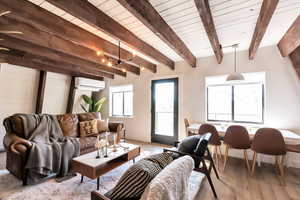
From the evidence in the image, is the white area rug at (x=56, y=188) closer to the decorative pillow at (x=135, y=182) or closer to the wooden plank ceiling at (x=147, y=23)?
the decorative pillow at (x=135, y=182)

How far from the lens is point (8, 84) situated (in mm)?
3691

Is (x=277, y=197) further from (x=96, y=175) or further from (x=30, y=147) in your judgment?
(x=30, y=147)

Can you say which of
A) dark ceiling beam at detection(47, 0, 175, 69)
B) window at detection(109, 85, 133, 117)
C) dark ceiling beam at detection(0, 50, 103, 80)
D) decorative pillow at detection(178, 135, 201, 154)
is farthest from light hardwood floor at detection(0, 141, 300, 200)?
window at detection(109, 85, 133, 117)

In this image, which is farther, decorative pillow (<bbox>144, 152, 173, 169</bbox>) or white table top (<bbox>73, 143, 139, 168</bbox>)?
white table top (<bbox>73, 143, 139, 168</bbox>)

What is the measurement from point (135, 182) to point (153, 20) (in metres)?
1.97

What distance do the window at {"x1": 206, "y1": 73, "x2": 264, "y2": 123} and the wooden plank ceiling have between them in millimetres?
1079

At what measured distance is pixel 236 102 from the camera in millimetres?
3637

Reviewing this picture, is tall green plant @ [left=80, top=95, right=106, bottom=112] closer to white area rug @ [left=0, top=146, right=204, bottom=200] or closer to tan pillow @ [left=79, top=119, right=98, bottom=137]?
tan pillow @ [left=79, top=119, right=98, bottom=137]

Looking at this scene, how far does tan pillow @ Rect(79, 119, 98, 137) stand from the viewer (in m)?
3.43

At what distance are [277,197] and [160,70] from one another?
148 inches

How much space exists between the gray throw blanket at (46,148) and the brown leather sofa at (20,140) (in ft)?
0.28

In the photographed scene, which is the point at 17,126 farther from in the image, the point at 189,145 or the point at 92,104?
the point at 92,104

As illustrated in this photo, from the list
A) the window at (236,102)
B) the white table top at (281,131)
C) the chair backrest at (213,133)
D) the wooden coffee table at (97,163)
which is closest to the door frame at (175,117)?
the window at (236,102)

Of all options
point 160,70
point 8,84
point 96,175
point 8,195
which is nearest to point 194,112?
point 160,70
